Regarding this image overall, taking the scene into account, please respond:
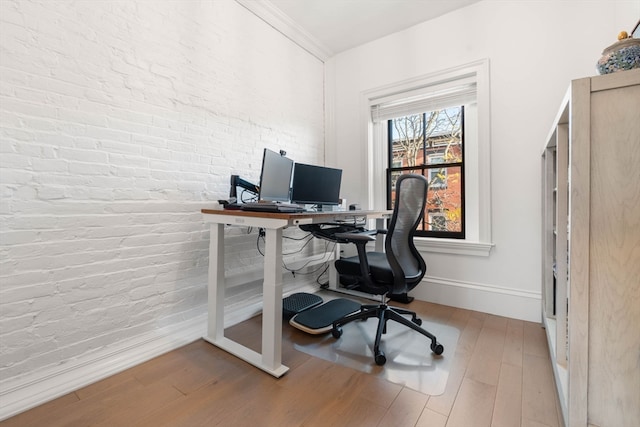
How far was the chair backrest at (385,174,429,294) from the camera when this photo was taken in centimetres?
168

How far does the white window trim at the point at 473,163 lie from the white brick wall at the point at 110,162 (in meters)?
1.45

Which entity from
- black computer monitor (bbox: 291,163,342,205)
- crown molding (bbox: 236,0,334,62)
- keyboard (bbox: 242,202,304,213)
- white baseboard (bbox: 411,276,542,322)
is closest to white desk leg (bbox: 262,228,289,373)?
keyboard (bbox: 242,202,304,213)

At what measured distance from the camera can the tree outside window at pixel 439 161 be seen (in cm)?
276

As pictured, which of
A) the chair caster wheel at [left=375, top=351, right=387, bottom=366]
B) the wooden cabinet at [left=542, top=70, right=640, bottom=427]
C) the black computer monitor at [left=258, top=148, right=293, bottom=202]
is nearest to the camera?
the wooden cabinet at [left=542, top=70, right=640, bottom=427]

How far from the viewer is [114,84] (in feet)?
5.38

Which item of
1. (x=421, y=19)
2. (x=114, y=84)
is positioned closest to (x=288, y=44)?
(x=421, y=19)

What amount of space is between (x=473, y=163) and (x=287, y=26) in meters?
2.31

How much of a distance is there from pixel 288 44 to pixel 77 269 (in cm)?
270

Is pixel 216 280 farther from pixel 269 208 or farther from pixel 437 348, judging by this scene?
pixel 437 348

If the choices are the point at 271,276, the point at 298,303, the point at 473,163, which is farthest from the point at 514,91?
the point at 298,303

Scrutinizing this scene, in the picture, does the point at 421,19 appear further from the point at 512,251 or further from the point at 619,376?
the point at 619,376

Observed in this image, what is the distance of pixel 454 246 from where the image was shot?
257cm

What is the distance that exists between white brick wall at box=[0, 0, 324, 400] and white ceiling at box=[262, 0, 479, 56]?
0.61 m

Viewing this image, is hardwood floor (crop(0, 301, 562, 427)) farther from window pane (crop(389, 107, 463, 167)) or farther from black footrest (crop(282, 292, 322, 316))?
window pane (crop(389, 107, 463, 167))
